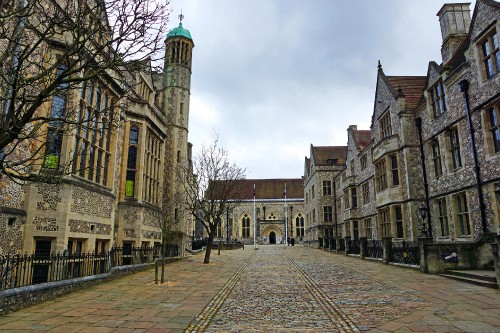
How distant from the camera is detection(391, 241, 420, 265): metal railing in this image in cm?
1513

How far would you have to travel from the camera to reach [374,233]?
2498 cm

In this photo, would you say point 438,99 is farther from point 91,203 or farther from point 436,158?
point 91,203

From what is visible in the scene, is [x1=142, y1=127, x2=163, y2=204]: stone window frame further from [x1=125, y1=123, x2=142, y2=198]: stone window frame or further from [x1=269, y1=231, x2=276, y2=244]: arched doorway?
[x1=269, y1=231, x2=276, y2=244]: arched doorway

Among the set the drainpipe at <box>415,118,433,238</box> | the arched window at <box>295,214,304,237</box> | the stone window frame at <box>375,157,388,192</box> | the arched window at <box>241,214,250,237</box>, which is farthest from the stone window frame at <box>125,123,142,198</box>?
the arched window at <box>295,214,304,237</box>

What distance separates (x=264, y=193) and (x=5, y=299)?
198ft

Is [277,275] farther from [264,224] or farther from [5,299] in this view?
[264,224]

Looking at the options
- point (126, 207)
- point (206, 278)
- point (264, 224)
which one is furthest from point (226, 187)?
point (264, 224)

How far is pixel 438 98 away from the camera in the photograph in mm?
17141

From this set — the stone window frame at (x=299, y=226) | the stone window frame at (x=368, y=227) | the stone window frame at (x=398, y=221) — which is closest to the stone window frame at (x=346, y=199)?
the stone window frame at (x=368, y=227)

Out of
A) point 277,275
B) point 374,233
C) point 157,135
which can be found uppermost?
point 157,135

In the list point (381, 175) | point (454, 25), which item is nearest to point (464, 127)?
point (454, 25)

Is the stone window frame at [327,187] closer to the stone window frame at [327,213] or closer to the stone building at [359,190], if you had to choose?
the stone window frame at [327,213]

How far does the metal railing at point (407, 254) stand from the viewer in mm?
15133

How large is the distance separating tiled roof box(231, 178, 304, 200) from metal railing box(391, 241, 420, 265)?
47.3m
